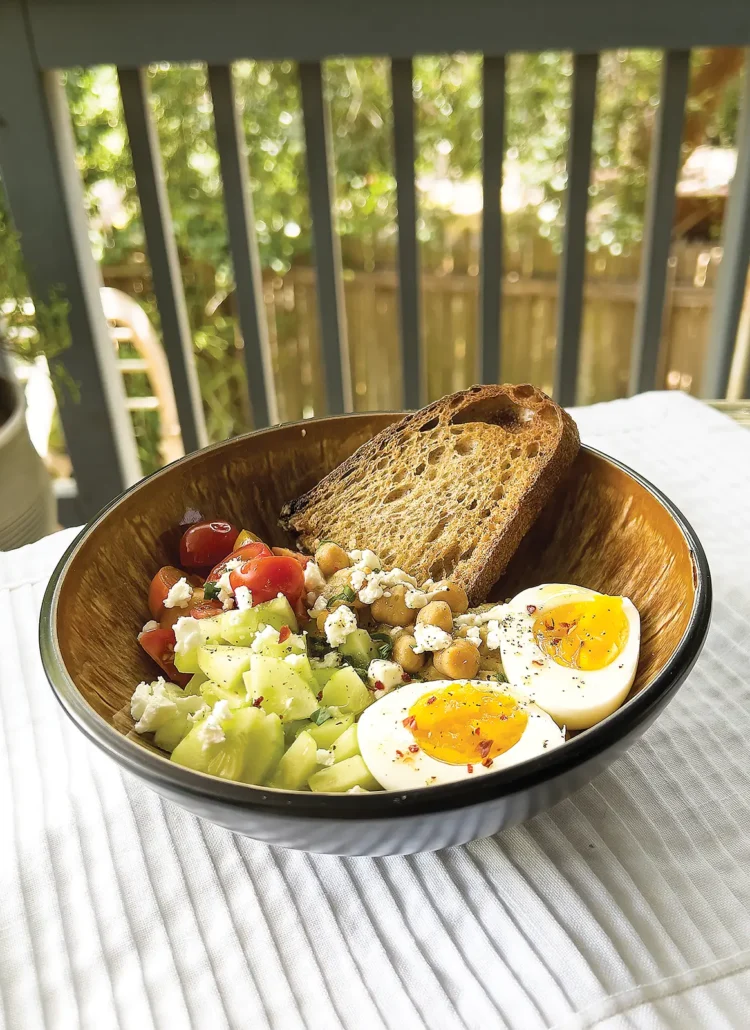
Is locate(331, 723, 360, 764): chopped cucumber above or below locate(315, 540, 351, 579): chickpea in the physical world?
below

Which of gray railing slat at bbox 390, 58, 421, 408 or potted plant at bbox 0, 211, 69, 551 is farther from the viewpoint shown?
gray railing slat at bbox 390, 58, 421, 408

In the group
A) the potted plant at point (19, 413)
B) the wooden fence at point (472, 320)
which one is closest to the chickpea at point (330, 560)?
the potted plant at point (19, 413)

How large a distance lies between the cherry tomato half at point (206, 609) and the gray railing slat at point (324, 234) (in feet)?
4.74

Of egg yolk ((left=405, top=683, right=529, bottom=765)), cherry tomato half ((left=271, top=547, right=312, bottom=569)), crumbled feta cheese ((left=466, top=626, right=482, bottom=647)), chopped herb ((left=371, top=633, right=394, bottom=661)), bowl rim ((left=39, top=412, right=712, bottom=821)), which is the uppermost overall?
bowl rim ((left=39, top=412, right=712, bottom=821))

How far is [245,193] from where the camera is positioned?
2121mm

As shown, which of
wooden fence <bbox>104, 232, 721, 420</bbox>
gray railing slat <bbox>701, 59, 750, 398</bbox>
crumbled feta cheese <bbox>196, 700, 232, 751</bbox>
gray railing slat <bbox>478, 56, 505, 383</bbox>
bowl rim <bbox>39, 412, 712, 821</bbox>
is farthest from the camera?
wooden fence <bbox>104, 232, 721, 420</bbox>

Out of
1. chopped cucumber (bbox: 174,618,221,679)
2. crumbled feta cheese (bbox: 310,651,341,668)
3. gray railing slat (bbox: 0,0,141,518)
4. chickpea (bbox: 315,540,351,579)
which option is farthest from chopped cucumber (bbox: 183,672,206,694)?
gray railing slat (bbox: 0,0,141,518)

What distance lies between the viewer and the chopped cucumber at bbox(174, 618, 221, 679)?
0.87 metres

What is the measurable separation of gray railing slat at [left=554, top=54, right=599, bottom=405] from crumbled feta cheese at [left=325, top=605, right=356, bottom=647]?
5.32 feet

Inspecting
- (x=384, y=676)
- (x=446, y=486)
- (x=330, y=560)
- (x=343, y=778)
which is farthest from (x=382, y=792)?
(x=446, y=486)

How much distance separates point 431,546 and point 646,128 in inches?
126

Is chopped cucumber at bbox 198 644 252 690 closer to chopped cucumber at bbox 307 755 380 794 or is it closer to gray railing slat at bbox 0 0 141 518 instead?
chopped cucumber at bbox 307 755 380 794

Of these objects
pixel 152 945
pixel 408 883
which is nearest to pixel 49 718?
pixel 152 945

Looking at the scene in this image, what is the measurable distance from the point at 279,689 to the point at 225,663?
79 millimetres
